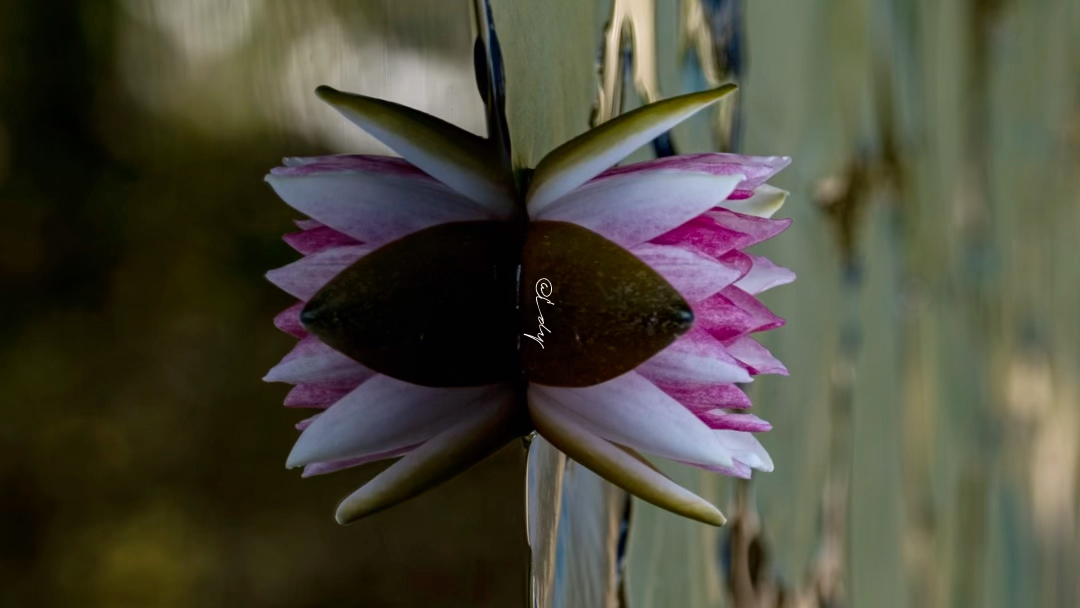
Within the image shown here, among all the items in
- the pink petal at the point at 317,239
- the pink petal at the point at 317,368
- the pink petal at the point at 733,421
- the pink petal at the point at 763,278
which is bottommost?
the pink petal at the point at 733,421

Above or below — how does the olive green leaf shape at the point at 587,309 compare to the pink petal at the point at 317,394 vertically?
above

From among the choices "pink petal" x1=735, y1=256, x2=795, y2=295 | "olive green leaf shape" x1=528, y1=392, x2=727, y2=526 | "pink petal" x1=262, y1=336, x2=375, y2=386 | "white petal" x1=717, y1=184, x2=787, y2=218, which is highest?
"white petal" x1=717, y1=184, x2=787, y2=218

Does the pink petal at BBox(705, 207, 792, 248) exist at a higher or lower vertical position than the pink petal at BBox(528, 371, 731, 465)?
higher
